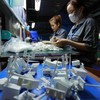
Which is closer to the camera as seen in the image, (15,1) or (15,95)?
(15,95)

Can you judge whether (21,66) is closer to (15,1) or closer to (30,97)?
(30,97)

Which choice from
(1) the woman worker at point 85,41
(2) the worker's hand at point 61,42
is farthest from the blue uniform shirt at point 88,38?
(2) the worker's hand at point 61,42

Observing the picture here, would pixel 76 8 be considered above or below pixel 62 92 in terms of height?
above

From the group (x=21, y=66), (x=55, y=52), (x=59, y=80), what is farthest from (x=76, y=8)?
(x=59, y=80)

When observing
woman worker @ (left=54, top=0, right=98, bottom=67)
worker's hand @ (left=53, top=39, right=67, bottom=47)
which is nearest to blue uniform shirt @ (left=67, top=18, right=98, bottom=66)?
woman worker @ (left=54, top=0, right=98, bottom=67)

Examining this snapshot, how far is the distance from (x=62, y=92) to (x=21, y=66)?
24.6 inches

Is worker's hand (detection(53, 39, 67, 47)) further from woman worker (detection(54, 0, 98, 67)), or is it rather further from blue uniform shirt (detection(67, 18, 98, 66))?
blue uniform shirt (detection(67, 18, 98, 66))

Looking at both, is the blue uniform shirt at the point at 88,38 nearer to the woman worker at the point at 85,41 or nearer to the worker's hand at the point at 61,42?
the woman worker at the point at 85,41

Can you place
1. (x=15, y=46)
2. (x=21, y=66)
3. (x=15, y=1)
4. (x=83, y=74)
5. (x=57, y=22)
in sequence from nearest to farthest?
(x=83, y=74)
(x=21, y=66)
(x=15, y=46)
(x=15, y=1)
(x=57, y=22)

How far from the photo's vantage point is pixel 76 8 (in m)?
1.81

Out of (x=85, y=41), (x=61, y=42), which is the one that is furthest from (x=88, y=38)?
(x=61, y=42)

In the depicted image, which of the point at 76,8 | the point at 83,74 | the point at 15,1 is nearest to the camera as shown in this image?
the point at 83,74

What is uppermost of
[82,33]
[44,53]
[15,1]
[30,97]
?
[15,1]

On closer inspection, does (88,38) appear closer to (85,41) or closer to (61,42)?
(85,41)
